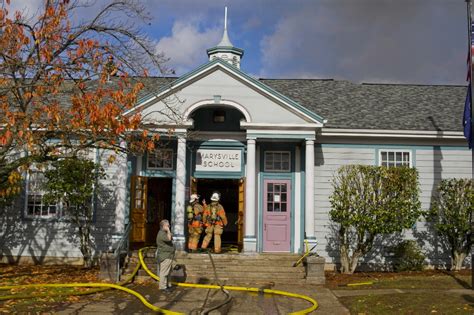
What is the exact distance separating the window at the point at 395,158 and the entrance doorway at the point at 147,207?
23.3ft

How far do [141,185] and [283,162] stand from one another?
4.51 m

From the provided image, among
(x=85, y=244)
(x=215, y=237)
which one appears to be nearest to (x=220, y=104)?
(x=215, y=237)

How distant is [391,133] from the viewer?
1598 centimetres

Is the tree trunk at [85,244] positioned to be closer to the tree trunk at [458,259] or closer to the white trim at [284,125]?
the white trim at [284,125]

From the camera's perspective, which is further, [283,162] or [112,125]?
[283,162]

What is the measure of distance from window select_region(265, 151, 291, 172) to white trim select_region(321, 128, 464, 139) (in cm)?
142

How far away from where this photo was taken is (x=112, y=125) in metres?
9.33

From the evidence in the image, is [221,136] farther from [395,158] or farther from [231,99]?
[395,158]

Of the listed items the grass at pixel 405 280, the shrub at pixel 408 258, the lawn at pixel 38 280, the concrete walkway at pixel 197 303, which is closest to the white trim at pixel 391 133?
the shrub at pixel 408 258

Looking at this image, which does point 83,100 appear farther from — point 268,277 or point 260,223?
point 260,223

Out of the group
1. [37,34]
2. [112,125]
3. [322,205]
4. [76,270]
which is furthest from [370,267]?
[37,34]

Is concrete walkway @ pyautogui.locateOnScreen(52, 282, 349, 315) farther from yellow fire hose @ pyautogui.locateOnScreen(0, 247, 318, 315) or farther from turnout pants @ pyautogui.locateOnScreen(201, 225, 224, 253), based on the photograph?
turnout pants @ pyautogui.locateOnScreen(201, 225, 224, 253)

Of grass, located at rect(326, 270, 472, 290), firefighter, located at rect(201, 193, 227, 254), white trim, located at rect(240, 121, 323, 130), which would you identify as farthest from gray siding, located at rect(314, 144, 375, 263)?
firefighter, located at rect(201, 193, 227, 254)

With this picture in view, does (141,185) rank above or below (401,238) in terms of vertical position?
above
